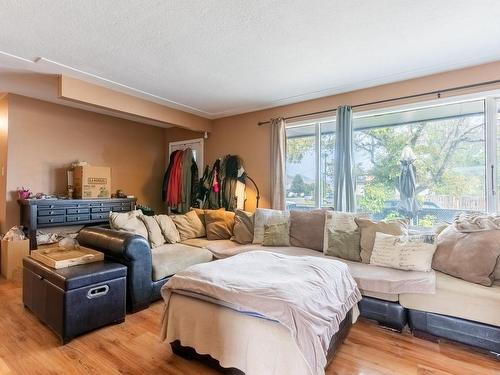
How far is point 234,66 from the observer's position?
2.84 m

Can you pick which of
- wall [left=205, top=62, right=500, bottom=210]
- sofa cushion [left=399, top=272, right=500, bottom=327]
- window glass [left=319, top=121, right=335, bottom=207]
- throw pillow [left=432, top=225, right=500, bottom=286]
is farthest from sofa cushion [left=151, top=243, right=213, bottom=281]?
throw pillow [left=432, top=225, right=500, bottom=286]

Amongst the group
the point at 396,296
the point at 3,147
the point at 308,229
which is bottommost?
the point at 396,296

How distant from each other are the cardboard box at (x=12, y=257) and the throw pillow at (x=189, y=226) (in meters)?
1.92

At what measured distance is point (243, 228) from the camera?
3607mm

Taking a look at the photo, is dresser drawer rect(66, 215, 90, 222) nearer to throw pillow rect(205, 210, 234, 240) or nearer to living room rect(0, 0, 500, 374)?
living room rect(0, 0, 500, 374)

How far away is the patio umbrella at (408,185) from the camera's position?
318 cm

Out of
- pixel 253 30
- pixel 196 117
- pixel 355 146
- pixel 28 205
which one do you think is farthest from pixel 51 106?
pixel 355 146

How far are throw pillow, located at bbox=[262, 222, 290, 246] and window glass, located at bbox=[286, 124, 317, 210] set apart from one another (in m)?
0.72

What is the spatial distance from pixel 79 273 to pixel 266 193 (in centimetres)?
270

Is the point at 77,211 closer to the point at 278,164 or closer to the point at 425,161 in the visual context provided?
the point at 278,164

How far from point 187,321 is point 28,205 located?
10.3 ft

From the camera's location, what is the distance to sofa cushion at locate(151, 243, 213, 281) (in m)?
2.80

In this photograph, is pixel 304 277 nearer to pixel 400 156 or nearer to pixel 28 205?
pixel 400 156

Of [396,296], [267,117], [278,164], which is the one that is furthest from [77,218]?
[396,296]
